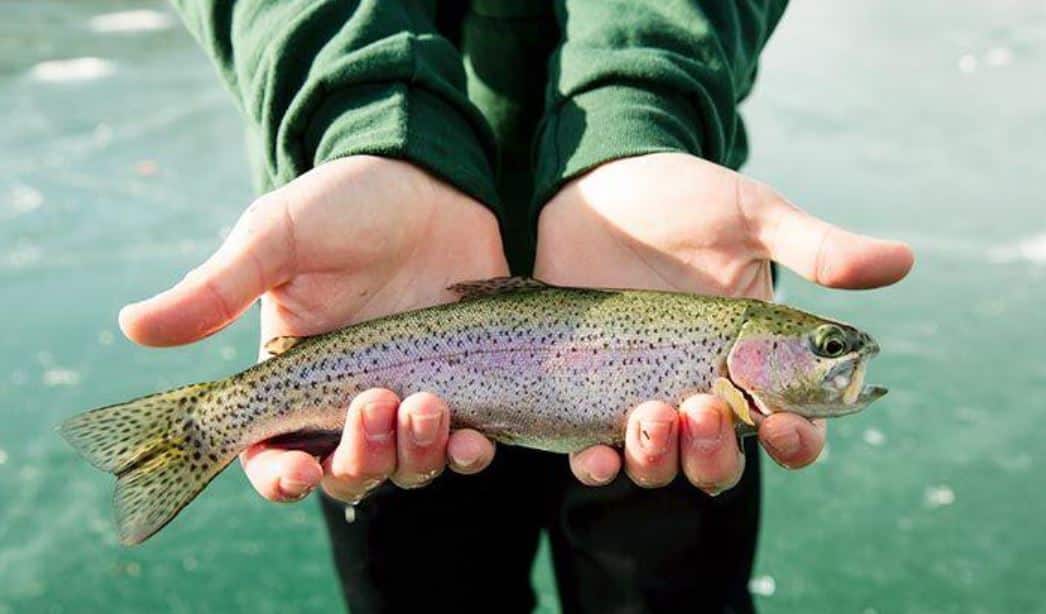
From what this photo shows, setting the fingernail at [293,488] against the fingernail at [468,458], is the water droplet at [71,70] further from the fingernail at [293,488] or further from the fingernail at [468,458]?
the fingernail at [468,458]

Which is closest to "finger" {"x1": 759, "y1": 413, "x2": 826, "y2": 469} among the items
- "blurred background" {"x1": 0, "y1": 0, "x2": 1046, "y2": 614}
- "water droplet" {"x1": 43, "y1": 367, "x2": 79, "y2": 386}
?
"blurred background" {"x1": 0, "y1": 0, "x2": 1046, "y2": 614}

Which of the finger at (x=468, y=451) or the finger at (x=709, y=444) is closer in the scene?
the finger at (x=709, y=444)

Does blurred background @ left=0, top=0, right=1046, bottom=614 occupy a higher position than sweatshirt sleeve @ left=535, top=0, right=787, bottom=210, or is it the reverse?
sweatshirt sleeve @ left=535, top=0, right=787, bottom=210

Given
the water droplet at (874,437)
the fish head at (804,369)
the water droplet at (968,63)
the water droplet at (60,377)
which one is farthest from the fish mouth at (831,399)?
the water droplet at (968,63)

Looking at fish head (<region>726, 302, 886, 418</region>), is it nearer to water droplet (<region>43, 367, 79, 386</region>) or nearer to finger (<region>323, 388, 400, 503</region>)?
finger (<region>323, 388, 400, 503</region>)

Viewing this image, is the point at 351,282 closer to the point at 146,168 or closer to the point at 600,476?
the point at 600,476

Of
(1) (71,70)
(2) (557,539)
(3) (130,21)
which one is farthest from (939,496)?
(3) (130,21)

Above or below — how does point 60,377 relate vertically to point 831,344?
below
